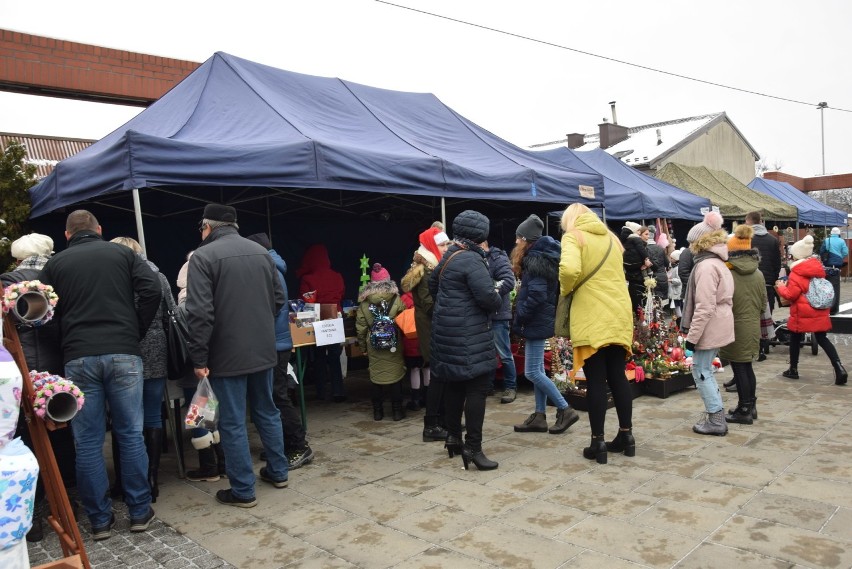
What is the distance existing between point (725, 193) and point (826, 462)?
13176 mm

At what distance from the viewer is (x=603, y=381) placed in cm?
435

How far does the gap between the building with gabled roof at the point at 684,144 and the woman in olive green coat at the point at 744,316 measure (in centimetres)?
1804

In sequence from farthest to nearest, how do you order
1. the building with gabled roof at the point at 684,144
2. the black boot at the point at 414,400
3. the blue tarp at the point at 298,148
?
the building with gabled roof at the point at 684,144 → the black boot at the point at 414,400 → the blue tarp at the point at 298,148

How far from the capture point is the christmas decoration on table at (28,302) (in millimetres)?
2615

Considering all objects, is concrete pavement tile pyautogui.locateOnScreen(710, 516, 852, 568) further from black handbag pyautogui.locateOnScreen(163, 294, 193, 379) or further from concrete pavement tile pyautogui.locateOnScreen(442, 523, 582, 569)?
black handbag pyautogui.locateOnScreen(163, 294, 193, 379)

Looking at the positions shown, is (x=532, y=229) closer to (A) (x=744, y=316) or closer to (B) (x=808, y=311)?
(A) (x=744, y=316)

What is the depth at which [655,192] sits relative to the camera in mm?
11820

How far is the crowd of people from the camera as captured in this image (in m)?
3.50

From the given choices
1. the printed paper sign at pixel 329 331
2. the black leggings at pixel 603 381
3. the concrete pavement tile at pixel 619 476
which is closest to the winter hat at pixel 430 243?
the printed paper sign at pixel 329 331

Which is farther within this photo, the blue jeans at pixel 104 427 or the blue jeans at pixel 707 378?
the blue jeans at pixel 707 378

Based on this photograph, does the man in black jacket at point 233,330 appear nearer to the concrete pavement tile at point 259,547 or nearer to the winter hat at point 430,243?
the concrete pavement tile at point 259,547

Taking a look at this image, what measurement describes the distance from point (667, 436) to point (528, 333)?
132cm

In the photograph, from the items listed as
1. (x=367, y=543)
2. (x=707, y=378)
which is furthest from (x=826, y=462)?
(x=367, y=543)

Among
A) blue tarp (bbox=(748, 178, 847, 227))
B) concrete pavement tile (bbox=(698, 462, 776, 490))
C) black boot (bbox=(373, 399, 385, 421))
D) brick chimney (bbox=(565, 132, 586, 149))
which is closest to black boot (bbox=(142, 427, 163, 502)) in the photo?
black boot (bbox=(373, 399, 385, 421))
